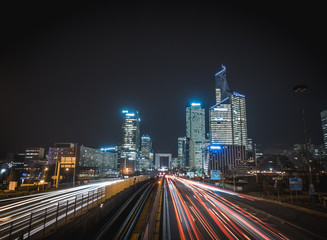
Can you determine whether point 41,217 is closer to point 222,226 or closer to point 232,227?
point 222,226

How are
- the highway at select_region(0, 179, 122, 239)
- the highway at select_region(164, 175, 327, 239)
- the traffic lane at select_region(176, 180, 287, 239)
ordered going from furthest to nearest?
A: 1. the highway at select_region(164, 175, 327, 239)
2. the traffic lane at select_region(176, 180, 287, 239)
3. the highway at select_region(0, 179, 122, 239)

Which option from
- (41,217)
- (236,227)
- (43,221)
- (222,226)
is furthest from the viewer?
(222,226)

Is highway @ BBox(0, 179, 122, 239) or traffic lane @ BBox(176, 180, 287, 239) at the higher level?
highway @ BBox(0, 179, 122, 239)

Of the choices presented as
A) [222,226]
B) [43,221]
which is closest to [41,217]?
[43,221]

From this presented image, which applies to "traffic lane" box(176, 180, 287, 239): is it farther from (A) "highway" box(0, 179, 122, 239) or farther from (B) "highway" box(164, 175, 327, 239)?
(A) "highway" box(0, 179, 122, 239)

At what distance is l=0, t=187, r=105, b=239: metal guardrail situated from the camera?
421 inches

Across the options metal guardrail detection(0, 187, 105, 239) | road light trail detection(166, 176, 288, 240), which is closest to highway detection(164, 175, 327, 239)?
road light trail detection(166, 176, 288, 240)

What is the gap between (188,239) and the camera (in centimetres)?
1362

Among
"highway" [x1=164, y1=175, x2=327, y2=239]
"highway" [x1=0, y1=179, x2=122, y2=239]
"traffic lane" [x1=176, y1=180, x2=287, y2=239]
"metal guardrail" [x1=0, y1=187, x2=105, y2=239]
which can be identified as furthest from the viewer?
"highway" [x1=164, y1=175, x2=327, y2=239]

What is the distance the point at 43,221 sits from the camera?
13367 mm

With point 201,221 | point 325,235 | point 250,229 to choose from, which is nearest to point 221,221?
point 201,221

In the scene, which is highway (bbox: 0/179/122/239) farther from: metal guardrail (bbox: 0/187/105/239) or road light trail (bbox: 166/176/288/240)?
road light trail (bbox: 166/176/288/240)

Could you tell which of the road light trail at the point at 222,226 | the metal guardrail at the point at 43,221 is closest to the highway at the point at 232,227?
the road light trail at the point at 222,226

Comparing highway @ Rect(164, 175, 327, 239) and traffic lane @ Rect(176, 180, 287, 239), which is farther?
highway @ Rect(164, 175, 327, 239)
